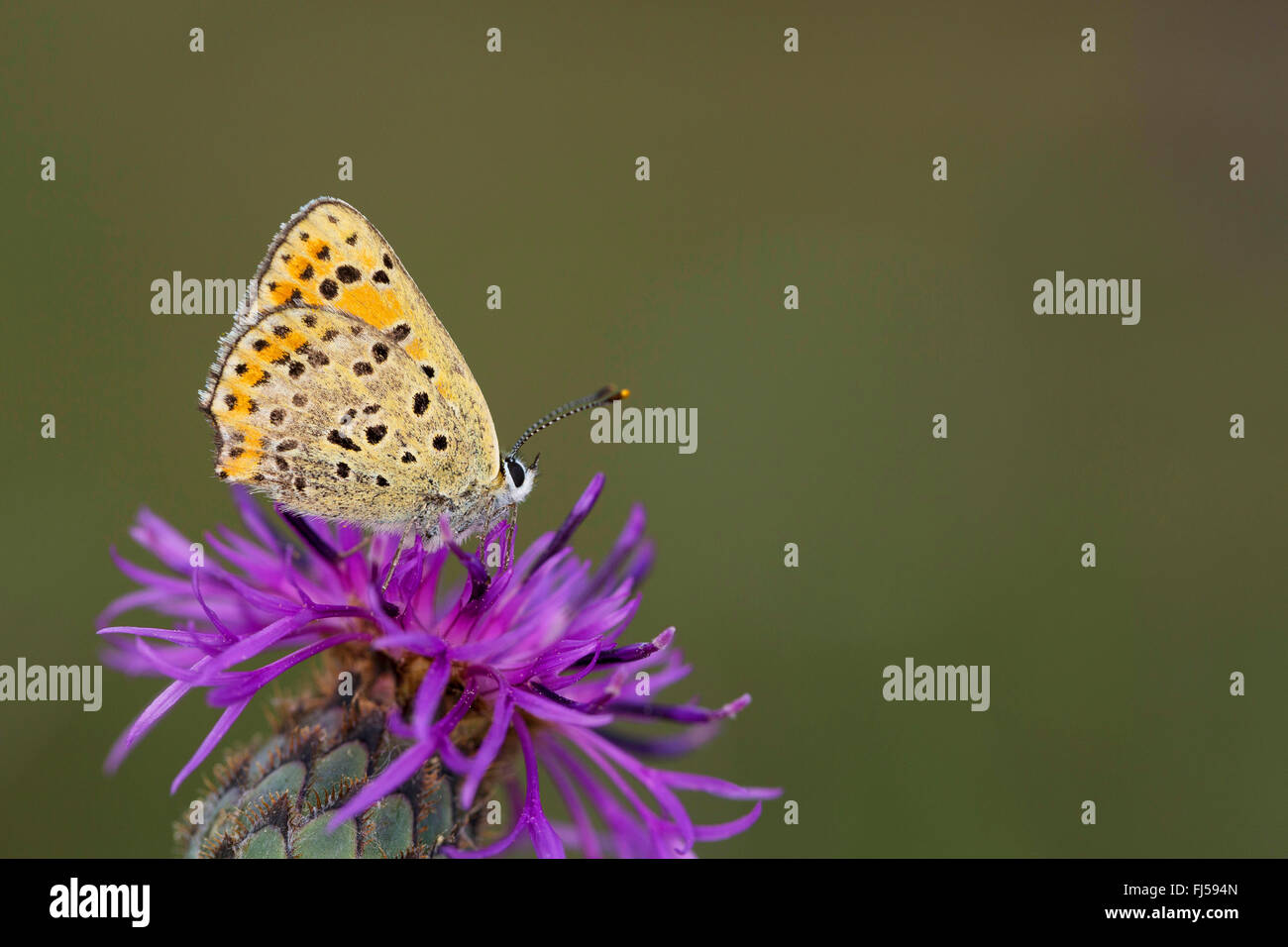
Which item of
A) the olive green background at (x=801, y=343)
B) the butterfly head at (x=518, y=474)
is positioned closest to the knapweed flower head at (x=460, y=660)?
the butterfly head at (x=518, y=474)

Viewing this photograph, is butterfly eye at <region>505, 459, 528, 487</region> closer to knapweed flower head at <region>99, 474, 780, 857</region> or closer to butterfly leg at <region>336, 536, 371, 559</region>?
knapweed flower head at <region>99, 474, 780, 857</region>

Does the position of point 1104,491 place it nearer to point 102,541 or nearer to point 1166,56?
point 1166,56

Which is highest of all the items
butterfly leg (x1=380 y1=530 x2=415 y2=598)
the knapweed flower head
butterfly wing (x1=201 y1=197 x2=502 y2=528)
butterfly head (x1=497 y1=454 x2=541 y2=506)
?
butterfly wing (x1=201 y1=197 x2=502 y2=528)

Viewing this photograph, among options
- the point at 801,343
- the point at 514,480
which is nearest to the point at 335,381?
the point at 514,480

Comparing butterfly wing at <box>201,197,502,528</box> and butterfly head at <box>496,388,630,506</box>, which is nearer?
butterfly wing at <box>201,197,502,528</box>

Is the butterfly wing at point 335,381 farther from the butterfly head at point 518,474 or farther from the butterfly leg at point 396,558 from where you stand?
the butterfly head at point 518,474

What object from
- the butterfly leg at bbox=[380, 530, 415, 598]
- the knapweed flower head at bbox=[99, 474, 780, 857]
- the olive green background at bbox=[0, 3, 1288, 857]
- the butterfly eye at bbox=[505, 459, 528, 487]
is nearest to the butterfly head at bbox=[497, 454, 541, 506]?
the butterfly eye at bbox=[505, 459, 528, 487]

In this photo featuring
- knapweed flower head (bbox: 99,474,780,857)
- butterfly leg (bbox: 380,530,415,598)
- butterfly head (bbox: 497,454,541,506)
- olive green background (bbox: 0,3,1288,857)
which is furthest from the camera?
olive green background (bbox: 0,3,1288,857)

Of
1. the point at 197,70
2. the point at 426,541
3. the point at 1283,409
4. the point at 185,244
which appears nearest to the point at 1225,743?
the point at 1283,409
